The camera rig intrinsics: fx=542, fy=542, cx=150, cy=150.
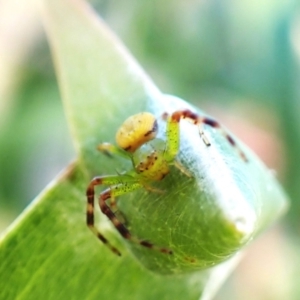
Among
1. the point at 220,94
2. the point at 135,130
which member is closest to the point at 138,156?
the point at 135,130

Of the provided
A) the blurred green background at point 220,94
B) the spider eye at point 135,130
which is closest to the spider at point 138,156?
the spider eye at point 135,130

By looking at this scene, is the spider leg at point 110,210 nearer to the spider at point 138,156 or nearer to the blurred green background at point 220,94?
the spider at point 138,156

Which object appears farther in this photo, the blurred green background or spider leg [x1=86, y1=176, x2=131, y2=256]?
the blurred green background

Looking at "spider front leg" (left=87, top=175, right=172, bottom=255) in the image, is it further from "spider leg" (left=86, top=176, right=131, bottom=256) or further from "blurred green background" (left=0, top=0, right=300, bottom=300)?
"blurred green background" (left=0, top=0, right=300, bottom=300)

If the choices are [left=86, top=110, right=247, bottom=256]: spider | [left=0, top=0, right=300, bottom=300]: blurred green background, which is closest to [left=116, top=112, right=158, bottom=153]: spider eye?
[left=86, top=110, right=247, bottom=256]: spider

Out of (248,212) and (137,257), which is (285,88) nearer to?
(137,257)

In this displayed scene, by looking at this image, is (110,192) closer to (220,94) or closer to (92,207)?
(92,207)

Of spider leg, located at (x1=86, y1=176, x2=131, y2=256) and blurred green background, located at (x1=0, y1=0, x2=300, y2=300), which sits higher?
spider leg, located at (x1=86, y1=176, x2=131, y2=256)
